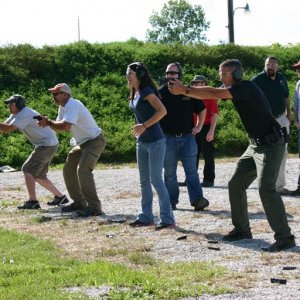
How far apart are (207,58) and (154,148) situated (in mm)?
19122

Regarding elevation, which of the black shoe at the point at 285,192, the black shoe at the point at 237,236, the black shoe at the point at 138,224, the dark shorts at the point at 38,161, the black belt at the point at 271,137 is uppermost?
the black belt at the point at 271,137

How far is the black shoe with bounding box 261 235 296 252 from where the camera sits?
8062mm

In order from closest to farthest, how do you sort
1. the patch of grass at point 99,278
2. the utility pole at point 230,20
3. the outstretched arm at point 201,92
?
the patch of grass at point 99,278 → the outstretched arm at point 201,92 → the utility pole at point 230,20

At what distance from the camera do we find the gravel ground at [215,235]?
675 cm

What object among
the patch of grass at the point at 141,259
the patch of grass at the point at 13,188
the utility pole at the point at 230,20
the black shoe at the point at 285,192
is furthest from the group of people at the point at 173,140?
the utility pole at the point at 230,20

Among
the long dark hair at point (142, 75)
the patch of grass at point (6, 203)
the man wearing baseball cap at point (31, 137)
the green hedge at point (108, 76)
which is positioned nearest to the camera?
the long dark hair at point (142, 75)

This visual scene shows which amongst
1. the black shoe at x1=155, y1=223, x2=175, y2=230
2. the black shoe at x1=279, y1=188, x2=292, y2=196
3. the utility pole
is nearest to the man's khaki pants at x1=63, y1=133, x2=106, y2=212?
the black shoe at x1=155, y1=223, x2=175, y2=230

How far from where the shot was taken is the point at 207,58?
92.7ft

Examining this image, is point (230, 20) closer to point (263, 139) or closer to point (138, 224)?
point (138, 224)

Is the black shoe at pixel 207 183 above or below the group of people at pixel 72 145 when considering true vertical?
below

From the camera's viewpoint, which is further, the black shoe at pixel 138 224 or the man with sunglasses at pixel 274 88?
the man with sunglasses at pixel 274 88

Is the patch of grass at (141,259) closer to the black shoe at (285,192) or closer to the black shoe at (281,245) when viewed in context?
the black shoe at (281,245)

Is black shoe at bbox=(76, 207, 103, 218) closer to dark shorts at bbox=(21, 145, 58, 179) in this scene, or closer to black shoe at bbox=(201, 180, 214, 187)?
dark shorts at bbox=(21, 145, 58, 179)

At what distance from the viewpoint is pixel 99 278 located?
681 cm
